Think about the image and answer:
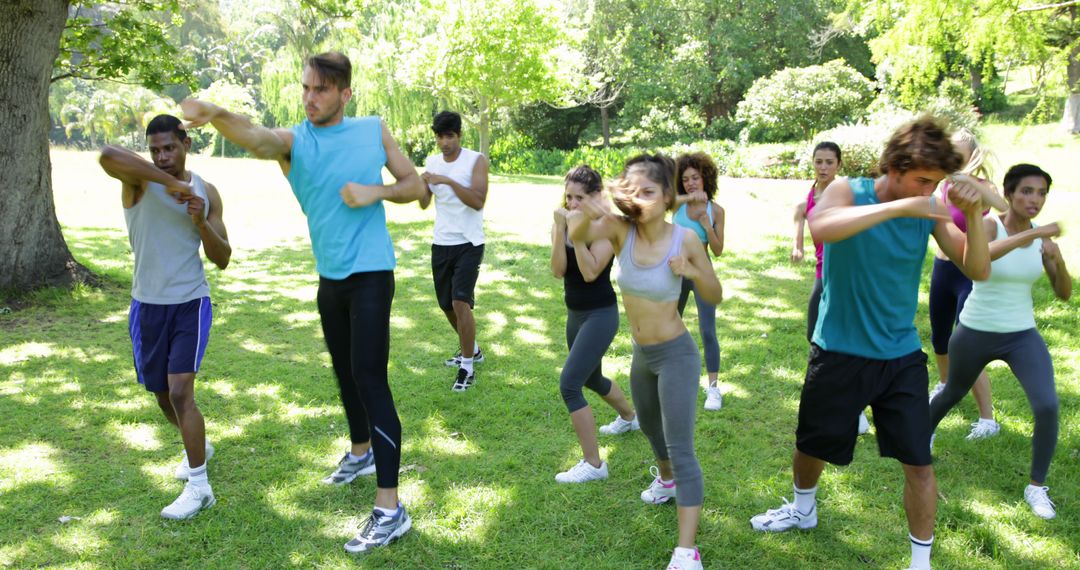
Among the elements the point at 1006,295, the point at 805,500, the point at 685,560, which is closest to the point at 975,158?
the point at 1006,295

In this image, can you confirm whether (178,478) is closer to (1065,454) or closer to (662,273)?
(662,273)

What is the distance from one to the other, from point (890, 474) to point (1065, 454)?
3.88ft

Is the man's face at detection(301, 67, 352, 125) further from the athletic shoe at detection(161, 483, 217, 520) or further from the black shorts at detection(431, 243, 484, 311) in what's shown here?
the black shorts at detection(431, 243, 484, 311)

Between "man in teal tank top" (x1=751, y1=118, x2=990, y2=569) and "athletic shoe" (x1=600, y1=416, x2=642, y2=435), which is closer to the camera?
"man in teal tank top" (x1=751, y1=118, x2=990, y2=569)

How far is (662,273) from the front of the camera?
340 centimetres

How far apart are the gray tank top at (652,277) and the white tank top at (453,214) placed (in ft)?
8.63

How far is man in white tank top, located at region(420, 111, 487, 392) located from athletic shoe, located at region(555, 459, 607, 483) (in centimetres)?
178

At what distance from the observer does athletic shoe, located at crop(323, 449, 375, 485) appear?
436 centimetres

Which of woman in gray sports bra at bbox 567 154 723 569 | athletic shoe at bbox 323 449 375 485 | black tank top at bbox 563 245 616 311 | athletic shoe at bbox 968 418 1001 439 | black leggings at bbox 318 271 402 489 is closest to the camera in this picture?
woman in gray sports bra at bbox 567 154 723 569

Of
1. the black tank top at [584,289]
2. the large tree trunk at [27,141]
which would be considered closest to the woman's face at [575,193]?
the black tank top at [584,289]

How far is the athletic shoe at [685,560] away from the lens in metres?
3.38

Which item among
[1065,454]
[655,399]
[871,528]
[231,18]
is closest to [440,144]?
[655,399]

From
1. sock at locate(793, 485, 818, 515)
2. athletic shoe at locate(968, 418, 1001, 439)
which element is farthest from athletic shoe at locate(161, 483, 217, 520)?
athletic shoe at locate(968, 418, 1001, 439)

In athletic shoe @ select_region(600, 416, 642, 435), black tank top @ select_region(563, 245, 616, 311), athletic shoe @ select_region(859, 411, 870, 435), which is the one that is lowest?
athletic shoe @ select_region(600, 416, 642, 435)
